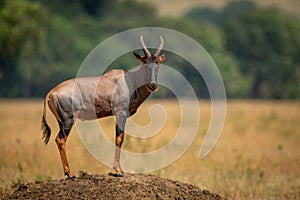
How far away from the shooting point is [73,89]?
11070 millimetres

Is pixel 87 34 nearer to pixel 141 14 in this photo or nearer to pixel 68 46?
pixel 68 46

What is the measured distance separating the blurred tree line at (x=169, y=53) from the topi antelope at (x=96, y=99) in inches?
1806

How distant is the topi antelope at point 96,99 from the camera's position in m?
11.0

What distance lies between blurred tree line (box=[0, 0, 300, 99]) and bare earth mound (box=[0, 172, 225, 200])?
46240 millimetres

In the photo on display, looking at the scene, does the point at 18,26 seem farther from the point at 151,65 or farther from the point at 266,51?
the point at 266,51

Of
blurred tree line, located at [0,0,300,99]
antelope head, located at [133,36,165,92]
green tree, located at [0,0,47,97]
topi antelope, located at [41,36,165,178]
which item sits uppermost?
blurred tree line, located at [0,0,300,99]

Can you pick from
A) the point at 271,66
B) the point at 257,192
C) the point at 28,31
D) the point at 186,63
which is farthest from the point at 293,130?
the point at 271,66

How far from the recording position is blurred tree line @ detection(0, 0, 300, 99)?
6644 cm

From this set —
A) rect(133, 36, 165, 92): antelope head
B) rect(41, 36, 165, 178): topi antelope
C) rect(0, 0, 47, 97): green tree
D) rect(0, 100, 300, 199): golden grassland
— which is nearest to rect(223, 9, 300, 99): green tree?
rect(0, 0, 47, 97): green tree

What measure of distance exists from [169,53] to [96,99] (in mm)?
58217

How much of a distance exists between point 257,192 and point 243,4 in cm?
18410

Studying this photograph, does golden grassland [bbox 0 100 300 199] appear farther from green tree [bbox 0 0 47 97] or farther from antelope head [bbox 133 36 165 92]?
green tree [bbox 0 0 47 97]

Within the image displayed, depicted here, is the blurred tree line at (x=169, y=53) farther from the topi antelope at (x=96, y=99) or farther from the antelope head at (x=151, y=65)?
the antelope head at (x=151, y=65)

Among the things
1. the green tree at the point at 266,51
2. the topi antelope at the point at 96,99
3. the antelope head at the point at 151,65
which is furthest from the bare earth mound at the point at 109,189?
the green tree at the point at 266,51
